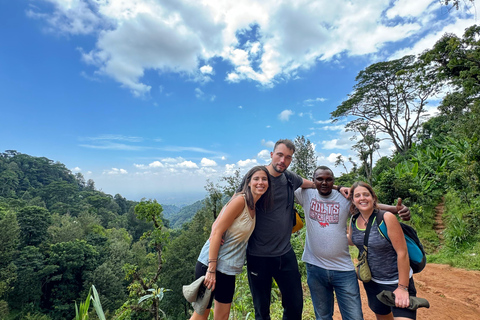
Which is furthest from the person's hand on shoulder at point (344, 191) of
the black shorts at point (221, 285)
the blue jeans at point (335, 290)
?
the black shorts at point (221, 285)

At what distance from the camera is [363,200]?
6.00 ft

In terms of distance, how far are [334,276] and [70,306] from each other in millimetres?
25601

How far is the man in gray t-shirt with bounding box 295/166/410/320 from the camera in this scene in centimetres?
188

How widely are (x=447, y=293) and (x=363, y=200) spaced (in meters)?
4.54

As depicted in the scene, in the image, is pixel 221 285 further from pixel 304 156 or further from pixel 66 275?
pixel 66 275

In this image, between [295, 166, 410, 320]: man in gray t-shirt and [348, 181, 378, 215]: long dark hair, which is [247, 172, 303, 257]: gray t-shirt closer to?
[295, 166, 410, 320]: man in gray t-shirt

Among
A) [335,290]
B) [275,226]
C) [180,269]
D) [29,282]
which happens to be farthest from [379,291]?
[29,282]

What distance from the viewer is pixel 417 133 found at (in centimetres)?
1700

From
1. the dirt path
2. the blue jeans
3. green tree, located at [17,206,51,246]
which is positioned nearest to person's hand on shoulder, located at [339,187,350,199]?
the blue jeans

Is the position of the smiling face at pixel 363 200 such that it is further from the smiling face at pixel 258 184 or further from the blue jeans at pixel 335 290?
the smiling face at pixel 258 184

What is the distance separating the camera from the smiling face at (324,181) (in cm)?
Result: 202

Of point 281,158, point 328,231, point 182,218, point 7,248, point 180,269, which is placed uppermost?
point 281,158

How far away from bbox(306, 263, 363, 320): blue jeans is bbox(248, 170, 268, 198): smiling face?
0.82 m

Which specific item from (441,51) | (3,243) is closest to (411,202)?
(441,51)
